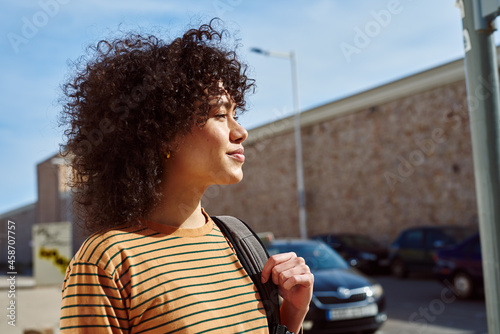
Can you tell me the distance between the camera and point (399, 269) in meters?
15.8

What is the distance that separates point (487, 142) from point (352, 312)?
17.6ft

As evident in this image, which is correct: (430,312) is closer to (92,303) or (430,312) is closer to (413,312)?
(413,312)

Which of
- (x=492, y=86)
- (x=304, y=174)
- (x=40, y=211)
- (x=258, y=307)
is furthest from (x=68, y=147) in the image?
(x=40, y=211)

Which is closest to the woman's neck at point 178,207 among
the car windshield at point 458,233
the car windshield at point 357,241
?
the car windshield at point 458,233

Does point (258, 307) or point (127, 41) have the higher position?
point (127, 41)

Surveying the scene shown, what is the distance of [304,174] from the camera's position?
25.1 metres

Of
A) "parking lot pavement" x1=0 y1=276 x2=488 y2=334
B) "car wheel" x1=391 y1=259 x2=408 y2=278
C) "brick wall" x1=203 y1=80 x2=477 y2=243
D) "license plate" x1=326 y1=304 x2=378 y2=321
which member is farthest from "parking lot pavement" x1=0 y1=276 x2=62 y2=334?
"brick wall" x1=203 y1=80 x2=477 y2=243

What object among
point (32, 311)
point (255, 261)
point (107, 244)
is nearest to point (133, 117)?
point (107, 244)

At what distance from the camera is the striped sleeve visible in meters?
1.34

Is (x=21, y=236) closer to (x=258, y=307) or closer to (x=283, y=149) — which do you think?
(x=283, y=149)

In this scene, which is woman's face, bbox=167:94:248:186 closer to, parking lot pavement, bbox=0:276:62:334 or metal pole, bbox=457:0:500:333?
metal pole, bbox=457:0:500:333

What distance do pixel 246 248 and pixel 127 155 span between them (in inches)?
18.8

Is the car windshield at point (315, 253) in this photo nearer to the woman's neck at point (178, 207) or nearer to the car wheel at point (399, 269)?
the woman's neck at point (178, 207)

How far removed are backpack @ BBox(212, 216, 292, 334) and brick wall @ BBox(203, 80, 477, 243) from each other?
16783mm
